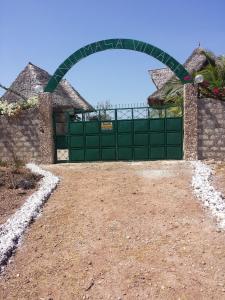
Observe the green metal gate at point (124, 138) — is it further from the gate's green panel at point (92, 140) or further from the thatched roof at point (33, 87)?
Answer: the thatched roof at point (33, 87)

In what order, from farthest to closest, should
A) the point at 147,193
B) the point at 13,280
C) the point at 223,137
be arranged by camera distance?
the point at 223,137, the point at 147,193, the point at 13,280

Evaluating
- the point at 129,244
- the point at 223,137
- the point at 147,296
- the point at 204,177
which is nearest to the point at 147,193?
the point at 204,177

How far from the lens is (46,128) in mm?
13883

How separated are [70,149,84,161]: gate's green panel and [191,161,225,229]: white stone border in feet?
15.2

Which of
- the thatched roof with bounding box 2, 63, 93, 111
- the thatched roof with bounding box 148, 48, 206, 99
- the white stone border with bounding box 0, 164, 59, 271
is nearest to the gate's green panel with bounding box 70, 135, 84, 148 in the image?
the white stone border with bounding box 0, 164, 59, 271

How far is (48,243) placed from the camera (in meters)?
6.54

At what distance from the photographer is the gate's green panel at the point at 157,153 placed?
1353 centimetres

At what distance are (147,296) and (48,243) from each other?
7.49 ft

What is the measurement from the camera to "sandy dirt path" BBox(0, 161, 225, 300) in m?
5.12

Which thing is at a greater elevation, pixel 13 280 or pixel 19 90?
pixel 19 90

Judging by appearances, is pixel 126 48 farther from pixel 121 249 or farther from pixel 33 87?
pixel 33 87

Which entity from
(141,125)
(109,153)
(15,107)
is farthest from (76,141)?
(15,107)

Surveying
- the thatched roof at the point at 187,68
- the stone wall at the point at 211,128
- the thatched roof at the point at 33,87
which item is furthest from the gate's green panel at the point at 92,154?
the thatched roof at the point at 33,87

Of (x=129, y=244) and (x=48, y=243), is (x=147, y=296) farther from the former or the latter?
(x=48, y=243)
